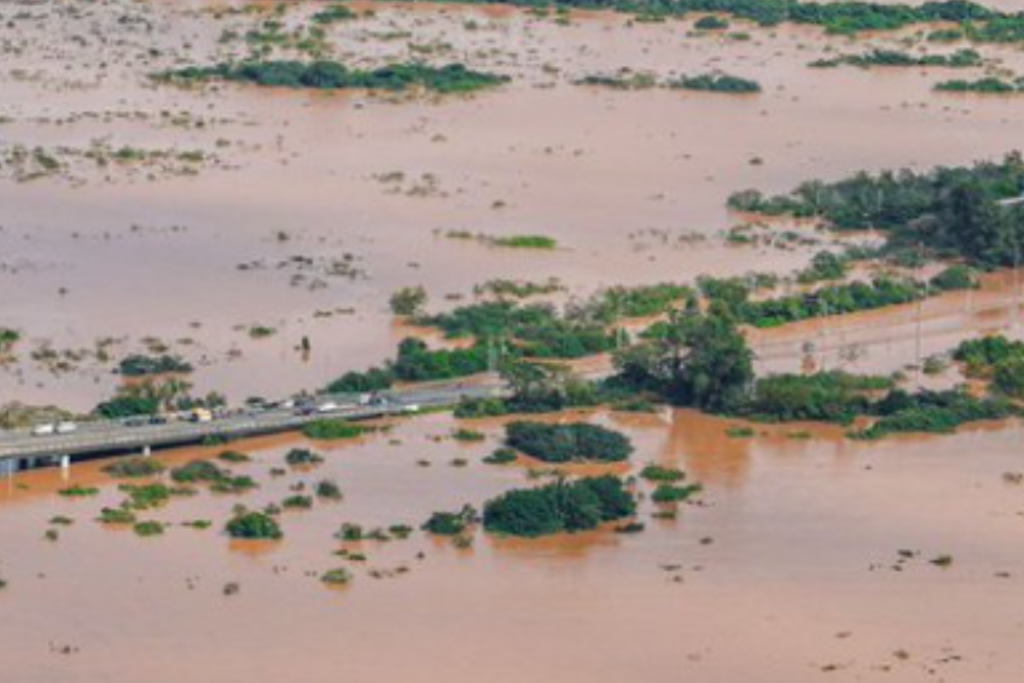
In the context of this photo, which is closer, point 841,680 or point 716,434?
point 841,680

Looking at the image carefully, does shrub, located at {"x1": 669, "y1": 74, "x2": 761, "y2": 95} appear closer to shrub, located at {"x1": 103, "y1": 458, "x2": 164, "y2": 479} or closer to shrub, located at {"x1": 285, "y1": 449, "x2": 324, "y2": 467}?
shrub, located at {"x1": 285, "y1": 449, "x2": 324, "y2": 467}

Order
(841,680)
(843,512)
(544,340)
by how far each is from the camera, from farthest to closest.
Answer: (544,340) < (843,512) < (841,680)

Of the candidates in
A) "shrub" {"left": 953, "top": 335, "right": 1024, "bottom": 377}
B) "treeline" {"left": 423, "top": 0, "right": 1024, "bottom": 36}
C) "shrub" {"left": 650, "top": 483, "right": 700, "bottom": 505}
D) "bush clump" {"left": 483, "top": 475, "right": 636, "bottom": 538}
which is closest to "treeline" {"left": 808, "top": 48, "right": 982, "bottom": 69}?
"treeline" {"left": 423, "top": 0, "right": 1024, "bottom": 36}

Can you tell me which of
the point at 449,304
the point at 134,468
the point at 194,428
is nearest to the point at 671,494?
the point at 194,428

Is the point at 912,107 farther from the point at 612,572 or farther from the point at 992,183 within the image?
the point at 612,572

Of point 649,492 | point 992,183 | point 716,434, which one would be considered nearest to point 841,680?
point 649,492

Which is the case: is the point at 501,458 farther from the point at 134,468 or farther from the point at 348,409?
the point at 134,468

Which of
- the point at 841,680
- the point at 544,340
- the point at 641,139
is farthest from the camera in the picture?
the point at 641,139
